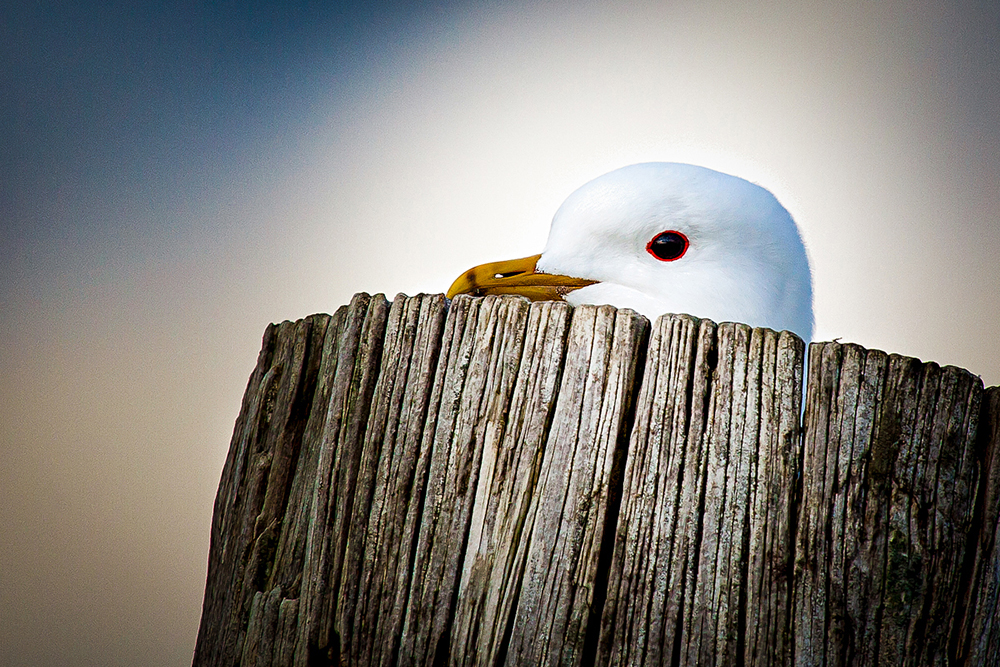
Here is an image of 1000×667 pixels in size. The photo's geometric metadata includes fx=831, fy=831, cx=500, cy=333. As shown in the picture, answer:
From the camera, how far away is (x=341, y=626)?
1184mm

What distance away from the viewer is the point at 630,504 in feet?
3.62

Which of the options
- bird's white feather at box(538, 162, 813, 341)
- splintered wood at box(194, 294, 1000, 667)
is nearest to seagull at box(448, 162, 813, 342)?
bird's white feather at box(538, 162, 813, 341)

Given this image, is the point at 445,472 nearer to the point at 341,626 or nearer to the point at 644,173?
the point at 341,626

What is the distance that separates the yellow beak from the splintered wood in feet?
3.15

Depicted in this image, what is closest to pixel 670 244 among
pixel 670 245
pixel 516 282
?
pixel 670 245

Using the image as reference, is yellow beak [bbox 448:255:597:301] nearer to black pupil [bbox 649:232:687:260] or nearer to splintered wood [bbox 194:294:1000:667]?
black pupil [bbox 649:232:687:260]

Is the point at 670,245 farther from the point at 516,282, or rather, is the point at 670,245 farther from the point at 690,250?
the point at 516,282

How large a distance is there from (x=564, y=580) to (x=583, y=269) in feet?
4.67

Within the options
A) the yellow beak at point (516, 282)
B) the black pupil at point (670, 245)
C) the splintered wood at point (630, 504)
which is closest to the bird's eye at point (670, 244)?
the black pupil at point (670, 245)

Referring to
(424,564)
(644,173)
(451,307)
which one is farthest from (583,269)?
(424,564)

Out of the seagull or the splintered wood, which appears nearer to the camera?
the splintered wood

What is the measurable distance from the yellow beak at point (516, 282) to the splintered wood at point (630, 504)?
37.8 inches

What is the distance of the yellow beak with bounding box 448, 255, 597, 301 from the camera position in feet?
7.38

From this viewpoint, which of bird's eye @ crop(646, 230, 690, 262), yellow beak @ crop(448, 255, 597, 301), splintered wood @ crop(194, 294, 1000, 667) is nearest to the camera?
splintered wood @ crop(194, 294, 1000, 667)
